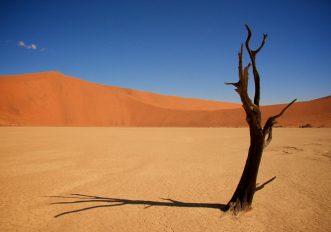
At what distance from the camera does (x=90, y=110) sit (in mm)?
49312

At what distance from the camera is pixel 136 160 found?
9.23 metres

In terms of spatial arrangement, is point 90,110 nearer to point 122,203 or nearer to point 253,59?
point 122,203

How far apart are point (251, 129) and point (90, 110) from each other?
159 ft

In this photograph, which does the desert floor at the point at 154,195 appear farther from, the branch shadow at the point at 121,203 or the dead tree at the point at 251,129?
the dead tree at the point at 251,129

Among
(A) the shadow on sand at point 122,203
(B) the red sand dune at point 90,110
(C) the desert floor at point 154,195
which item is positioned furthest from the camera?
(B) the red sand dune at point 90,110

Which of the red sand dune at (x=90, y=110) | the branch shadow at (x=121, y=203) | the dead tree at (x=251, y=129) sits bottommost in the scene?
the branch shadow at (x=121, y=203)

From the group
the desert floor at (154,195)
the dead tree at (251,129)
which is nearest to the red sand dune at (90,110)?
the desert floor at (154,195)

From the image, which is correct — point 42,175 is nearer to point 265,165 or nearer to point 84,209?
Result: point 84,209

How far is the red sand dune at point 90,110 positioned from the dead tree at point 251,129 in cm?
3015

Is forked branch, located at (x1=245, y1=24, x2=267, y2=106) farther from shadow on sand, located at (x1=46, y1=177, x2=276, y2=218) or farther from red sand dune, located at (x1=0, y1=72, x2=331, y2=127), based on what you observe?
red sand dune, located at (x1=0, y1=72, x2=331, y2=127)

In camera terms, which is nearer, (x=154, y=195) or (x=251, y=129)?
(x=251, y=129)

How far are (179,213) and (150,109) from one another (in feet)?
169

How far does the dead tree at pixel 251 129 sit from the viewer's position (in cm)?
400

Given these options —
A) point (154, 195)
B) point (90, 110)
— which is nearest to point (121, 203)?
point (154, 195)
